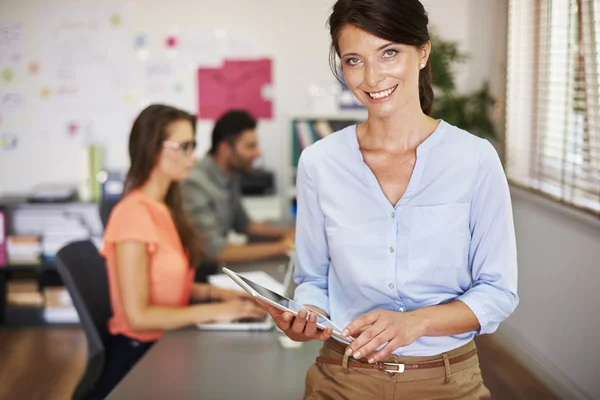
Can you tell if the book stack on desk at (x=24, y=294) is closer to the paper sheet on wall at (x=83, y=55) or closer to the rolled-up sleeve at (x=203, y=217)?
the paper sheet on wall at (x=83, y=55)

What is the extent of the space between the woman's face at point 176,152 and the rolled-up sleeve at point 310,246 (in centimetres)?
120

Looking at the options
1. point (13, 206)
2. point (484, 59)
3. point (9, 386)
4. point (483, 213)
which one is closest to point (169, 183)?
point (483, 213)

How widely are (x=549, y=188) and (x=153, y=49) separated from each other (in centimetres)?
290

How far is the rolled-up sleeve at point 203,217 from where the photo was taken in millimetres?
3564

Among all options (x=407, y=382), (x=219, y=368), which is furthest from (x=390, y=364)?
(x=219, y=368)

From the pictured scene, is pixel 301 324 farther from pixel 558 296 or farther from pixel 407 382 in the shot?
pixel 558 296

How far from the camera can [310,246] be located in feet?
5.27

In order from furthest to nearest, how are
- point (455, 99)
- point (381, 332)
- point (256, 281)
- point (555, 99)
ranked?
1. point (455, 99)
2. point (555, 99)
3. point (256, 281)
4. point (381, 332)

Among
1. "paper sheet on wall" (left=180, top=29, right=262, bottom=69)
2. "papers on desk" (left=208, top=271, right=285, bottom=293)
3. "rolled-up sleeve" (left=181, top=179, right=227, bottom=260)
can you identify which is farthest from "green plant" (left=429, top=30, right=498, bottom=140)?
"papers on desk" (left=208, top=271, right=285, bottom=293)

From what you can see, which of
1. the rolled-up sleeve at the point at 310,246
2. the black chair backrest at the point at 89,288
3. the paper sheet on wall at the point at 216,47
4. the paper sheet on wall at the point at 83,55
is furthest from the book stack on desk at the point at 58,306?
the rolled-up sleeve at the point at 310,246

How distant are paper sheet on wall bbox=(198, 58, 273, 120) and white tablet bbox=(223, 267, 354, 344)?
13.2 feet

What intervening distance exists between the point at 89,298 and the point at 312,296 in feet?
4.00

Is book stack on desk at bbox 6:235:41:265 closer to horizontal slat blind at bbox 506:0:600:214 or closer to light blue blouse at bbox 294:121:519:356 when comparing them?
horizontal slat blind at bbox 506:0:600:214

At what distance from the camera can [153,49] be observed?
17.6 feet
